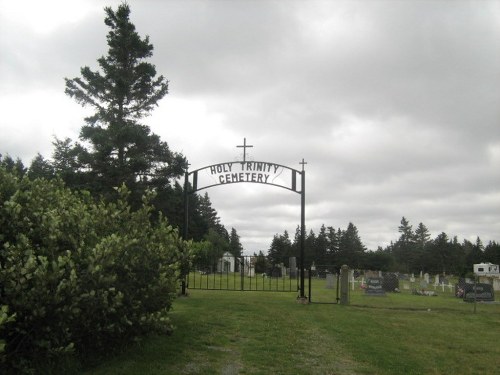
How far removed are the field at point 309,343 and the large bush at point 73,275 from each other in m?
0.86

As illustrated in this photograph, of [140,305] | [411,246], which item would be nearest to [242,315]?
[140,305]

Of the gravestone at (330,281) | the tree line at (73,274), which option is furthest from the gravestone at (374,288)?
the tree line at (73,274)

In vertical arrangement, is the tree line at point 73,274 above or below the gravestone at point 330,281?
above

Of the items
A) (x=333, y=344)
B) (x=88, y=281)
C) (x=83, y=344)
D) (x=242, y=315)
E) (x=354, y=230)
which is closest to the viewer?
(x=88, y=281)

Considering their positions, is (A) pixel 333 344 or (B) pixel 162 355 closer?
(B) pixel 162 355

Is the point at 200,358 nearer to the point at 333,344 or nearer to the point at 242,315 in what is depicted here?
the point at 333,344

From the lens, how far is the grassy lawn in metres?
6.92

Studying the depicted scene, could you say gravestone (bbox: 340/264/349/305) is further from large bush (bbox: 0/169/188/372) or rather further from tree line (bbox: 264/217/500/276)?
tree line (bbox: 264/217/500/276)

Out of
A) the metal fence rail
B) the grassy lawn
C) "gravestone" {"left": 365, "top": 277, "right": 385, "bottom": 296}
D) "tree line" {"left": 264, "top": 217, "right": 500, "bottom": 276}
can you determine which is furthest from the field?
"tree line" {"left": 264, "top": 217, "right": 500, "bottom": 276}

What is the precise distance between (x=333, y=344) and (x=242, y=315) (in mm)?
3126

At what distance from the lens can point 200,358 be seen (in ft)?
23.6

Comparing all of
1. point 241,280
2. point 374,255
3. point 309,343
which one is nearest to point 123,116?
point 241,280

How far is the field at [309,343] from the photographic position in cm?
692

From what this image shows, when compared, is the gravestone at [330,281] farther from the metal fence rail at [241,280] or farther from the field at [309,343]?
the field at [309,343]
